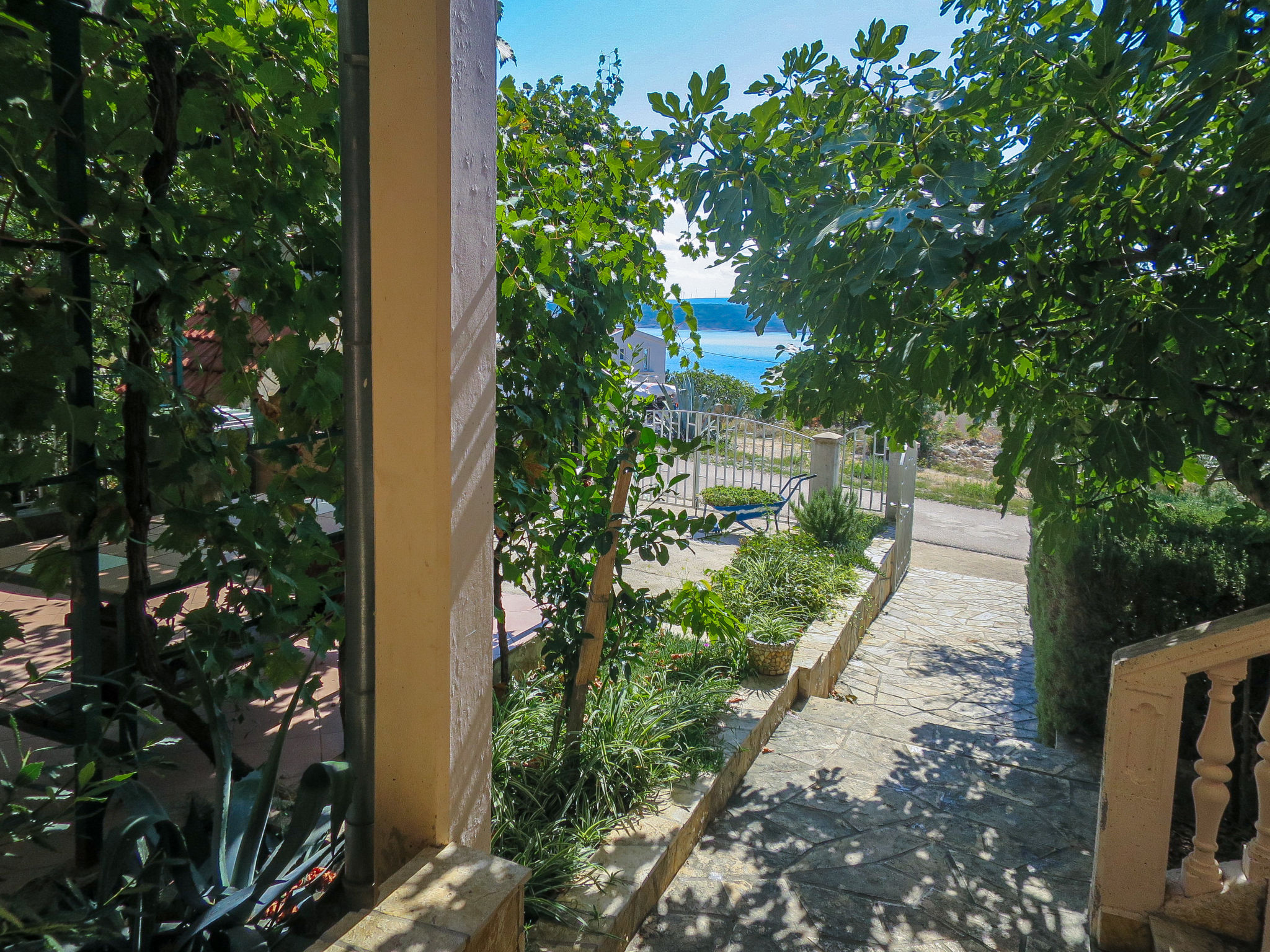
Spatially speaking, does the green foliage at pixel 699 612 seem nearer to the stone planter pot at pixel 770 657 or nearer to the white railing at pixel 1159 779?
the stone planter pot at pixel 770 657

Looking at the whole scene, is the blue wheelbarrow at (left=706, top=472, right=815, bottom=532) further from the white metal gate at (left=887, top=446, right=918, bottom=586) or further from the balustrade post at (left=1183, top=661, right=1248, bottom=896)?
the balustrade post at (left=1183, top=661, right=1248, bottom=896)

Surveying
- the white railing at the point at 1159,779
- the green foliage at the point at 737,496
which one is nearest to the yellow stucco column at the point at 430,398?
the white railing at the point at 1159,779

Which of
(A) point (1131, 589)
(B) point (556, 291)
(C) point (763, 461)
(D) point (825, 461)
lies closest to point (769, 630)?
(A) point (1131, 589)

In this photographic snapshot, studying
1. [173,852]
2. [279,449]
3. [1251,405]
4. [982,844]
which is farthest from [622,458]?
[982,844]

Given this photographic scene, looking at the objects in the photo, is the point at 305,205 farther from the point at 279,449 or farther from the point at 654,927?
the point at 654,927

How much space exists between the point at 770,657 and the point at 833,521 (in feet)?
11.1

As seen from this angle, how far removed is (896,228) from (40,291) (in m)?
1.87

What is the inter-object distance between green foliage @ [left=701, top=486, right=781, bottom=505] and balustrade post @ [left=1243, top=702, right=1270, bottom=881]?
20.0ft

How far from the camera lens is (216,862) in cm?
159

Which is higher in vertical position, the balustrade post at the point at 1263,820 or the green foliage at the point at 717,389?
the green foliage at the point at 717,389

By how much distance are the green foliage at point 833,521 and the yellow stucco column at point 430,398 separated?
5.99 meters

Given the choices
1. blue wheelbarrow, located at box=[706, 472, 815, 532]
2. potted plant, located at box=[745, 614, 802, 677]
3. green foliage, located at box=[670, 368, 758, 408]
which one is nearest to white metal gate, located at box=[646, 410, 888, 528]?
blue wheelbarrow, located at box=[706, 472, 815, 532]

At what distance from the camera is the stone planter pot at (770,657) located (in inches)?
169

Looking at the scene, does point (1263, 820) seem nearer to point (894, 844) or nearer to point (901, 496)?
point (894, 844)
